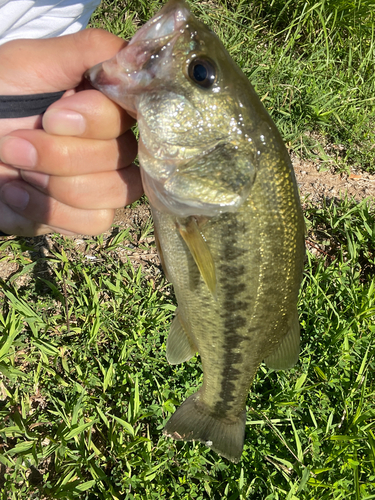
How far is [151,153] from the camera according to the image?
5.21 ft

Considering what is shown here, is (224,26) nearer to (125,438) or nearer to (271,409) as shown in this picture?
(271,409)

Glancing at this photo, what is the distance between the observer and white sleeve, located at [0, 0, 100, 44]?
7.38 ft

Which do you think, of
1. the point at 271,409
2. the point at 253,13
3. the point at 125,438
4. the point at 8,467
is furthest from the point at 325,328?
the point at 253,13

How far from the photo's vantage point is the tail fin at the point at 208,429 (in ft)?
7.23

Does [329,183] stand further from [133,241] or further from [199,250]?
[199,250]

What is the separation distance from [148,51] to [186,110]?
28 centimetres

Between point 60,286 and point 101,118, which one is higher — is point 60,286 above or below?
below

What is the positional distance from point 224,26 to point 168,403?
4457 millimetres

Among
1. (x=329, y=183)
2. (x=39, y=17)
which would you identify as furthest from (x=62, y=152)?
(x=329, y=183)

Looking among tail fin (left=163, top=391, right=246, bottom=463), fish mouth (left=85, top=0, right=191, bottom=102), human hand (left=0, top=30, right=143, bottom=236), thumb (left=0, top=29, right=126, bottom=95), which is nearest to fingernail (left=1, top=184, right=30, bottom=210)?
human hand (left=0, top=30, right=143, bottom=236)

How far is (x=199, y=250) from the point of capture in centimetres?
166

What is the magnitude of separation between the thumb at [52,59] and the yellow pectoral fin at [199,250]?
899 mm

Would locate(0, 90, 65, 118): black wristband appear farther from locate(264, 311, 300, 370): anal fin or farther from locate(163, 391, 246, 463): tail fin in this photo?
locate(163, 391, 246, 463): tail fin

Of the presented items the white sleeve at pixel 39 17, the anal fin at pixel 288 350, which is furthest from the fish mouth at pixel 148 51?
the anal fin at pixel 288 350
